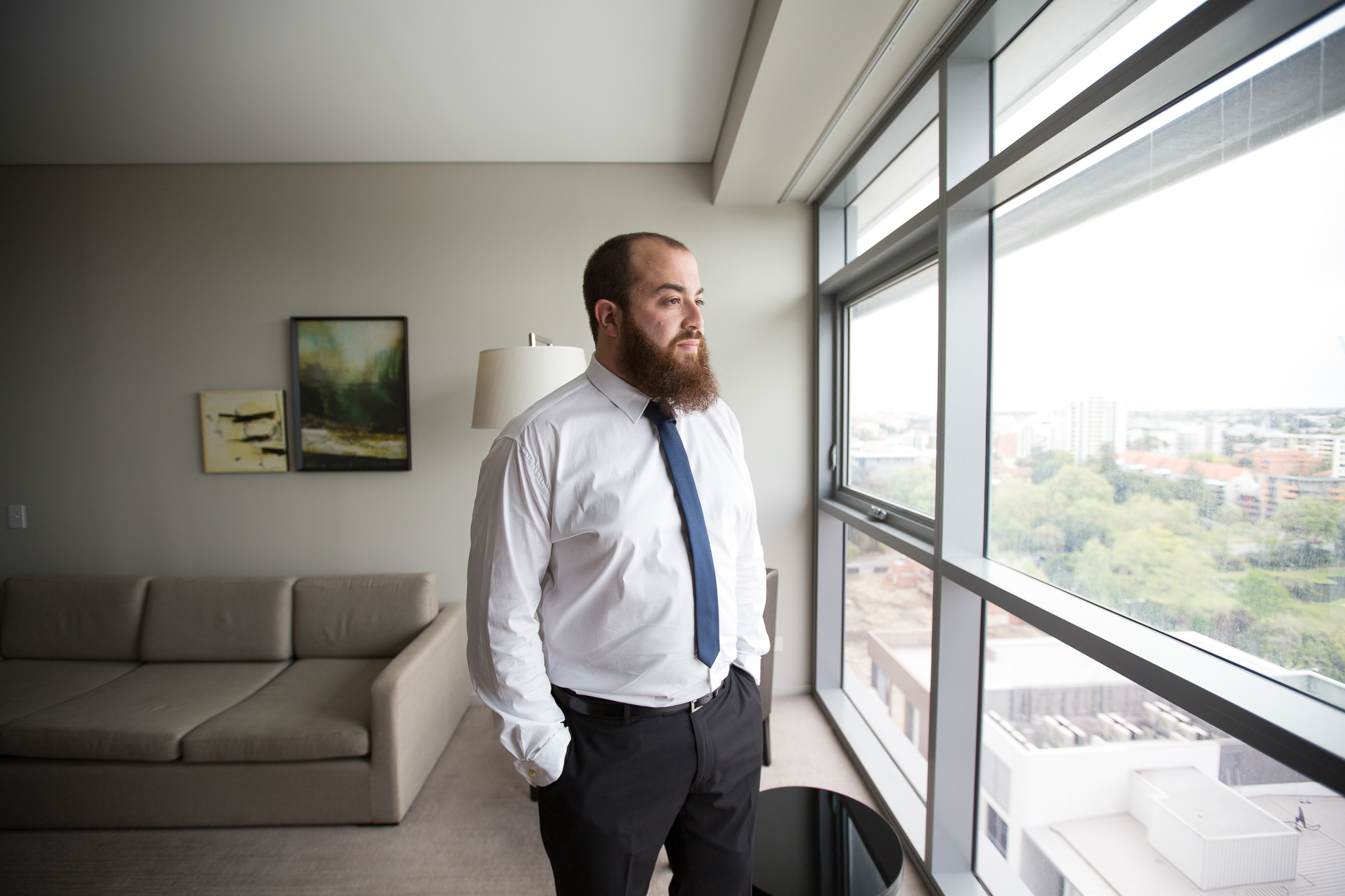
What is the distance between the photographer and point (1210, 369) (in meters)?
1.03

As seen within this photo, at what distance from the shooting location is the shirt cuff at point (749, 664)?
134cm

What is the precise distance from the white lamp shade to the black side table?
156cm

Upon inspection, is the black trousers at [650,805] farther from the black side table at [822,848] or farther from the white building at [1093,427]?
the white building at [1093,427]

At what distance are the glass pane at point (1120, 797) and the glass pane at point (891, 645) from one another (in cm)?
33

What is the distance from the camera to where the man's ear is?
1.25m

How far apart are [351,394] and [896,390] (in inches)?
100

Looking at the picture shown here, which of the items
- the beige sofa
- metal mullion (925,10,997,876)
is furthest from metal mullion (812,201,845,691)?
the beige sofa

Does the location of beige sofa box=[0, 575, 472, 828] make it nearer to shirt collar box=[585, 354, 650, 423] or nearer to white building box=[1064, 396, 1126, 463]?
shirt collar box=[585, 354, 650, 423]

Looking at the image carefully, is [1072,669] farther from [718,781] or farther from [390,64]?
[390,64]

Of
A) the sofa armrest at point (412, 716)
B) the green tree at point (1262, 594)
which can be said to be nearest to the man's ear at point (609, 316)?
the green tree at point (1262, 594)

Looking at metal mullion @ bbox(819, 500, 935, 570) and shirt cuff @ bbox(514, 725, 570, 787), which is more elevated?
metal mullion @ bbox(819, 500, 935, 570)

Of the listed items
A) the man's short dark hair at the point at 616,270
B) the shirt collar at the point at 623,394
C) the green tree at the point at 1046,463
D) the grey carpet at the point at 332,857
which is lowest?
the grey carpet at the point at 332,857

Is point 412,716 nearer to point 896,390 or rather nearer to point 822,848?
point 822,848

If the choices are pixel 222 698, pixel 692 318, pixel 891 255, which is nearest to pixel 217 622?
pixel 222 698
